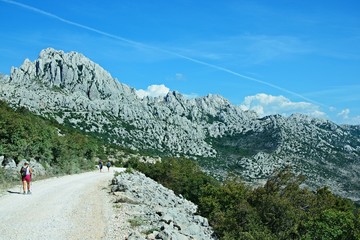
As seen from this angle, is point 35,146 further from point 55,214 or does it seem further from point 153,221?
point 153,221

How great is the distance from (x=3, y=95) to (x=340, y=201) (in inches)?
5720

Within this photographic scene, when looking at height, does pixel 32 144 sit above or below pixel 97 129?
below

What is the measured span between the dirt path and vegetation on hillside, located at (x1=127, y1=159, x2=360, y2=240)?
942 cm

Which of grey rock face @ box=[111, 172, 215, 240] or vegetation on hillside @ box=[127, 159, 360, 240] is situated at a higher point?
grey rock face @ box=[111, 172, 215, 240]

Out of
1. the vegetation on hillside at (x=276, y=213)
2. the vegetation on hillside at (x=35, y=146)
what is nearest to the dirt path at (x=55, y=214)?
the vegetation on hillside at (x=35, y=146)

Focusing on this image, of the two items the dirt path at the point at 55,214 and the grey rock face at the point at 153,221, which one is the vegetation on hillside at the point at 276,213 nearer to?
the grey rock face at the point at 153,221

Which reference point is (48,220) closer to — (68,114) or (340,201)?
(340,201)

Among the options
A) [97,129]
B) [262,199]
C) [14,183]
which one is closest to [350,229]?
[262,199]

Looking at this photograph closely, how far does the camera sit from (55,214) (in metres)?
20.9

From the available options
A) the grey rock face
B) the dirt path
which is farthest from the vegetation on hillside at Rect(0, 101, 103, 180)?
the grey rock face

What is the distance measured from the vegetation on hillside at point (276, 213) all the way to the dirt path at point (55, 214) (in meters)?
9.42

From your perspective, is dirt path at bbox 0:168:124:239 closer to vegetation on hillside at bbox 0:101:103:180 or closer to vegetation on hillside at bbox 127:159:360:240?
vegetation on hillside at bbox 0:101:103:180

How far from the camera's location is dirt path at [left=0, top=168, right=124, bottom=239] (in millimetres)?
17406

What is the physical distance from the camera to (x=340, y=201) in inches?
2057
